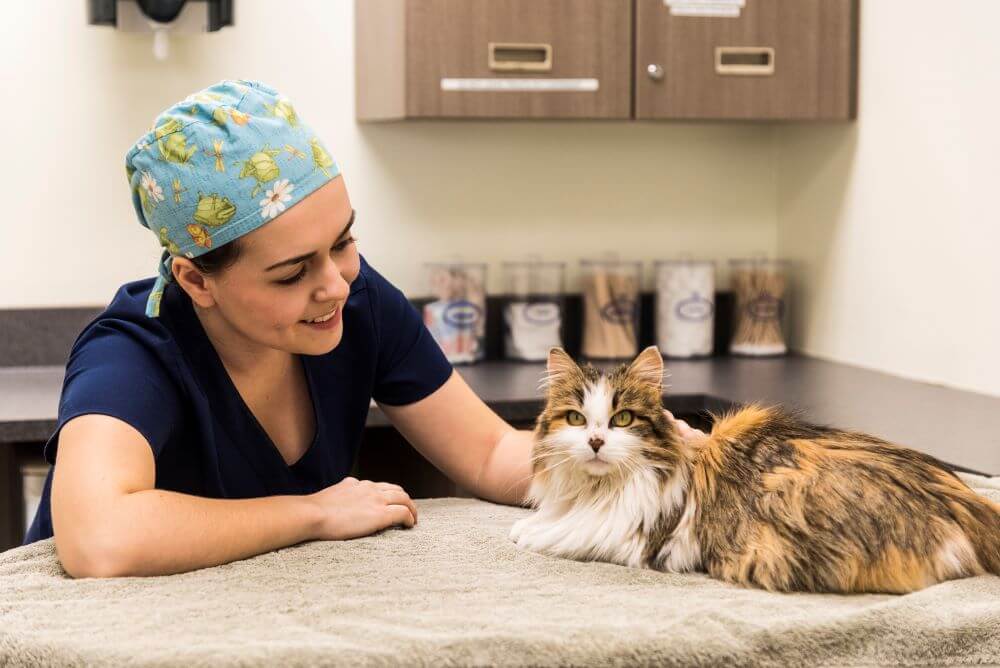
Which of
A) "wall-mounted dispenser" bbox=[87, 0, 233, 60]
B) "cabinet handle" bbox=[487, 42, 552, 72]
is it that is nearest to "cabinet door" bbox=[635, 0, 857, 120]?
"cabinet handle" bbox=[487, 42, 552, 72]

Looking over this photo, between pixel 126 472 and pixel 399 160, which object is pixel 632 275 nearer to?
pixel 399 160

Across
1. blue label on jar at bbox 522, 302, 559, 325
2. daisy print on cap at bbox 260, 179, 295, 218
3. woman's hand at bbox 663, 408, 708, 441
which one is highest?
daisy print on cap at bbox 260, 179, 295, 218

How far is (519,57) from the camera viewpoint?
2795 millimetres

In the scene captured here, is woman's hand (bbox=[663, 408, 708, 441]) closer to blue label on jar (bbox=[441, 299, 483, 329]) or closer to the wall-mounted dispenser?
blue label on jar (bbox=[441, 299, 483, 329])

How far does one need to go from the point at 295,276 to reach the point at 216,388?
0.24m

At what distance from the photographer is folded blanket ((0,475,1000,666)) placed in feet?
3.38

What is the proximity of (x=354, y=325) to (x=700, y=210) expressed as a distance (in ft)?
5.78

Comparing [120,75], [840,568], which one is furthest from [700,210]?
[840,568]

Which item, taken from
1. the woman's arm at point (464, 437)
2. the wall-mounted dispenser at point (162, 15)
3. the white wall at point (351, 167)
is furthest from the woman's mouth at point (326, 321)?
the white wall at point (351, 167)

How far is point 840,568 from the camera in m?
1.20

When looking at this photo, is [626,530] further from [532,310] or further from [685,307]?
[685,307]

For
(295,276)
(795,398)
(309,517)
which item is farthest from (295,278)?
(795,398)

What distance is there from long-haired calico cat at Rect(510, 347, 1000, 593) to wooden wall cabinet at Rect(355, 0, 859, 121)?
1449mm

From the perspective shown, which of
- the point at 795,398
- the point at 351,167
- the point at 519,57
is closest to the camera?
the point at 795,398
